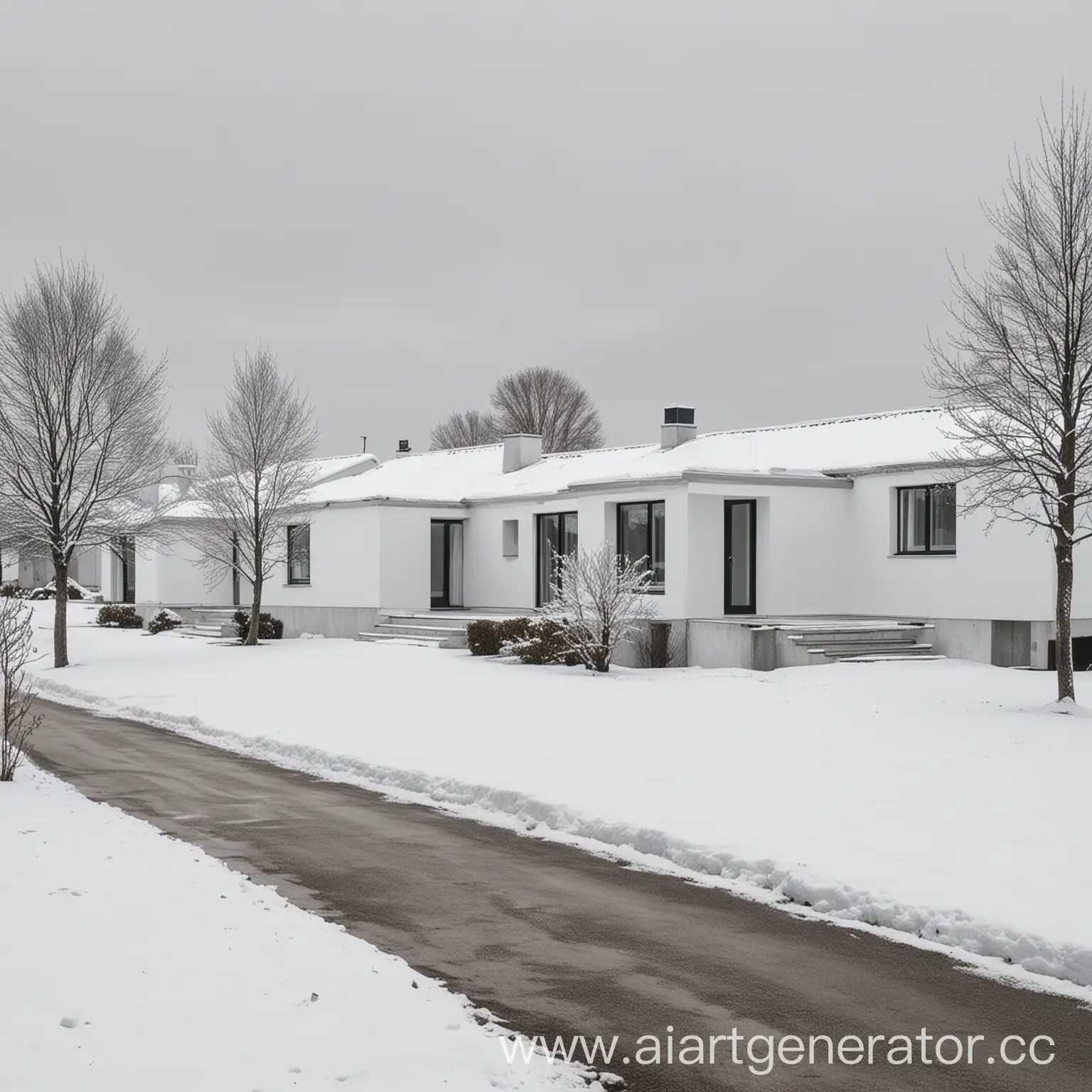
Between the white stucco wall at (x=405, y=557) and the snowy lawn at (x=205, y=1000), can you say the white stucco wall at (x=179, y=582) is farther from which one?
the snowy lawn at (x=205, y=1000)

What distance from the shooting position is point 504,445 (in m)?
37.2

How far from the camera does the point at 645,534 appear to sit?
90.4 feet

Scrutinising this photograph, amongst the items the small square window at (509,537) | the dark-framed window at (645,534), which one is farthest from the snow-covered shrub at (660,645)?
the small square window at (509,537)

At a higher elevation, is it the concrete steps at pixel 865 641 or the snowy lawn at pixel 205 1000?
the concrete steps at pixel 865 641

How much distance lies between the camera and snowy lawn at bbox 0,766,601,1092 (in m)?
4.84

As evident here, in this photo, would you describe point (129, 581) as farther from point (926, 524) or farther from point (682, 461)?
point (926, 524)

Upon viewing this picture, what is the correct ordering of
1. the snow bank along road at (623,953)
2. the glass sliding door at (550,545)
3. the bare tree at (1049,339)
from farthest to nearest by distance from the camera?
the glass sliding door at (550,545)
the bare tree at (1049,339)
the snow bank along road at (623,953)

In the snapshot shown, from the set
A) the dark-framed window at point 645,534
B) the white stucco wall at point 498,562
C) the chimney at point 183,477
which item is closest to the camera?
the dark-framed window at point 645,534

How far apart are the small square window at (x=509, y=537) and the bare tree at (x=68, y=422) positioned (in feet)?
31.2

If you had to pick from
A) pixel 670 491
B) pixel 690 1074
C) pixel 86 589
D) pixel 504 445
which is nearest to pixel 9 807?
pixel 690 1074

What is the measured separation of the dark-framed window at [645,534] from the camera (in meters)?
27.1

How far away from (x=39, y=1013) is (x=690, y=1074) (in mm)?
2811

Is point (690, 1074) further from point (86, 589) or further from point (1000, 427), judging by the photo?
point (86, 589)

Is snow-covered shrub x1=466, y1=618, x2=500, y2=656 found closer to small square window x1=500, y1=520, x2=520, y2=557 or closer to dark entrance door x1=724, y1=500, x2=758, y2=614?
dark entrance door x1=724, y1=500, x2=758, y2=614
